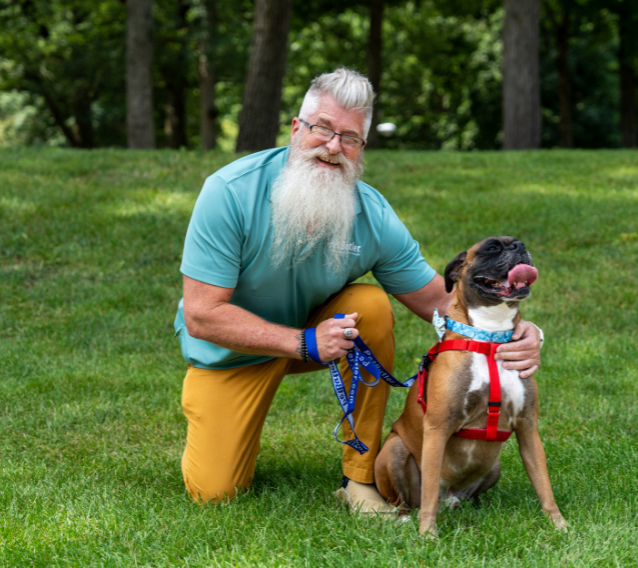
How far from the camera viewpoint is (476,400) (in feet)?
8.90

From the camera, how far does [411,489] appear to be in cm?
303

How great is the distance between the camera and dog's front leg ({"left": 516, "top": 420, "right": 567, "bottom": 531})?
2.71m

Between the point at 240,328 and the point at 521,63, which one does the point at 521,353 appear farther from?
the point at 521,63

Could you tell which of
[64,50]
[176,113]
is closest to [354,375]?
[64,50]

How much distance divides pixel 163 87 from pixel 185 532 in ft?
71.7

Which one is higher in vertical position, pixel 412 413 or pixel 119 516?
pixel 412 413

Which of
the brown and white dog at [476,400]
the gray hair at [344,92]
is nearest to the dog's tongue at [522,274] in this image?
the brown and white dog at [476,400]

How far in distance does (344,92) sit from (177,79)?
19.1m

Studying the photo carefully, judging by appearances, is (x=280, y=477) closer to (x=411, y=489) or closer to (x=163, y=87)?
(x=411, y=489)

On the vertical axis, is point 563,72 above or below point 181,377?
above

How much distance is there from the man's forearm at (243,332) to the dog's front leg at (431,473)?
2.13 ft

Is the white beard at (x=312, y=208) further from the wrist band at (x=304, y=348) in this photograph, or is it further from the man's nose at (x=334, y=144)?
the wrist band at (x=304, y=348)

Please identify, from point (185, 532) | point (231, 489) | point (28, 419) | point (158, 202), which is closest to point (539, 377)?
point (231, 489)

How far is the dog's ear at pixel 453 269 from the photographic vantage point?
2.99 meters
